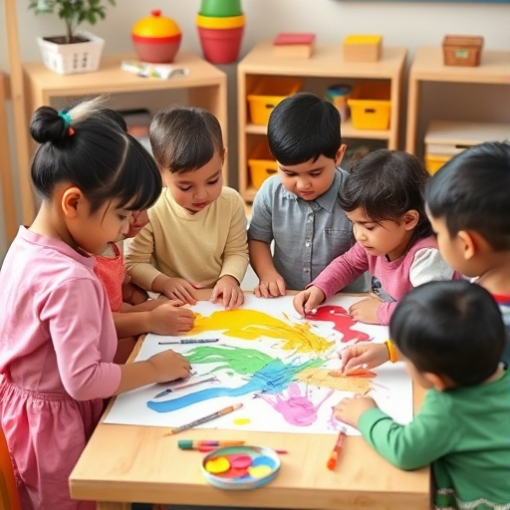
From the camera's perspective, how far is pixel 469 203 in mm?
1317

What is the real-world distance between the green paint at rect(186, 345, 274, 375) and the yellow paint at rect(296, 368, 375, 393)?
3.1 inches

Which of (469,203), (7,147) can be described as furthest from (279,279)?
(7,147)

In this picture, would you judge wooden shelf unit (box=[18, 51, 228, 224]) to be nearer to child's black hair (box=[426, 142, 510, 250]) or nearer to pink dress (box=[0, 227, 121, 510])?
pink dress (box=[0, 227, 121, 510])

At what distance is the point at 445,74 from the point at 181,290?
1.56 metres

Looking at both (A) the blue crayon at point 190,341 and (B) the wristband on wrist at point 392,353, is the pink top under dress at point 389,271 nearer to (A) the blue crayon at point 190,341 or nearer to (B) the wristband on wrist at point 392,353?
(B) the wristband on wrist at point 392,353

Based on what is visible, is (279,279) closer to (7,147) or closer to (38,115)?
(38,115)

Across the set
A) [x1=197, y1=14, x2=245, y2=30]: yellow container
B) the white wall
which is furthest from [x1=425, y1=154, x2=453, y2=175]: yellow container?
[x1=197, y1=14, x2=245, y2=30]: yellow container

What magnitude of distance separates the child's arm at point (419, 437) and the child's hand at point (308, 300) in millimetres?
457

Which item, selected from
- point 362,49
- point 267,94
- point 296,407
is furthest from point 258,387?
point 267,94

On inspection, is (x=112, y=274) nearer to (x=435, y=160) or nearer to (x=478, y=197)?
(x=478, y=197)

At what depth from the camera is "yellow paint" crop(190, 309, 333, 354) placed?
1.49 meters

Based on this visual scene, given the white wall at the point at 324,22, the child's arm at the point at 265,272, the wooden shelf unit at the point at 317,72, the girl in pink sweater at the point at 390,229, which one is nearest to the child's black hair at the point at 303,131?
the girl in pink sweater at the point at 390,229

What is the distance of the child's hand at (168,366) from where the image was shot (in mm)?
1349

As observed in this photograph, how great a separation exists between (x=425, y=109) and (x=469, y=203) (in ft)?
6.85
